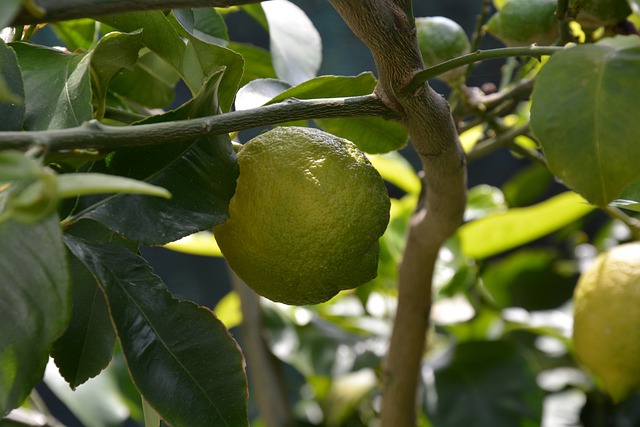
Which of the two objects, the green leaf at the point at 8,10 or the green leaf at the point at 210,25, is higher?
the green leaf at the point at 8,10

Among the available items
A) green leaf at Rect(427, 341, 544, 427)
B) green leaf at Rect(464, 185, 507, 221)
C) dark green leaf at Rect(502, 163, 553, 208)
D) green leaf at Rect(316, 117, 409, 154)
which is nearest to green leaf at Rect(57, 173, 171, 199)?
green leaf at Rect(316, 117, 409, 154)

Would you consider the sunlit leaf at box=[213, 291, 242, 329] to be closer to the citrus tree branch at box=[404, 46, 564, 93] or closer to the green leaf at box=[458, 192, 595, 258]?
the green leaf at box=[458, 192, 595, 258]

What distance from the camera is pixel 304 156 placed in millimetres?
396

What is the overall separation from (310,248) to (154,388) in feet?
0.33

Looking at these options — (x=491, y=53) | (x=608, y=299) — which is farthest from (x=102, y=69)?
(x=608, y=299)

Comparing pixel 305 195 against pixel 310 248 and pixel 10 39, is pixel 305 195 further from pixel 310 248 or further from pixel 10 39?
pixel 10 39

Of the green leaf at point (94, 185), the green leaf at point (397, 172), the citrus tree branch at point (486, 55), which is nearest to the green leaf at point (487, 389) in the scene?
the green leaf at point (397, 172)

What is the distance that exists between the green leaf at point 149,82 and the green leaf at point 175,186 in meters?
0.22

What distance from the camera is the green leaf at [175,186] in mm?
353

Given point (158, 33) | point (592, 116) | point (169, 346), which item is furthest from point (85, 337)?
point (592, 116)

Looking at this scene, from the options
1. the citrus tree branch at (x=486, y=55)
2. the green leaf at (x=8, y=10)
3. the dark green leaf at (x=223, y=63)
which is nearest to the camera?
the green leaf at (x=8, y=10)

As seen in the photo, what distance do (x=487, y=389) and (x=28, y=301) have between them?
2.41 ft

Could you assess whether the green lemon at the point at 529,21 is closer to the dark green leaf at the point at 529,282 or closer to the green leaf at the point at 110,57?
the green leaf at the point at 110,57

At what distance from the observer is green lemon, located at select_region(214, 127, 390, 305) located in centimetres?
38
